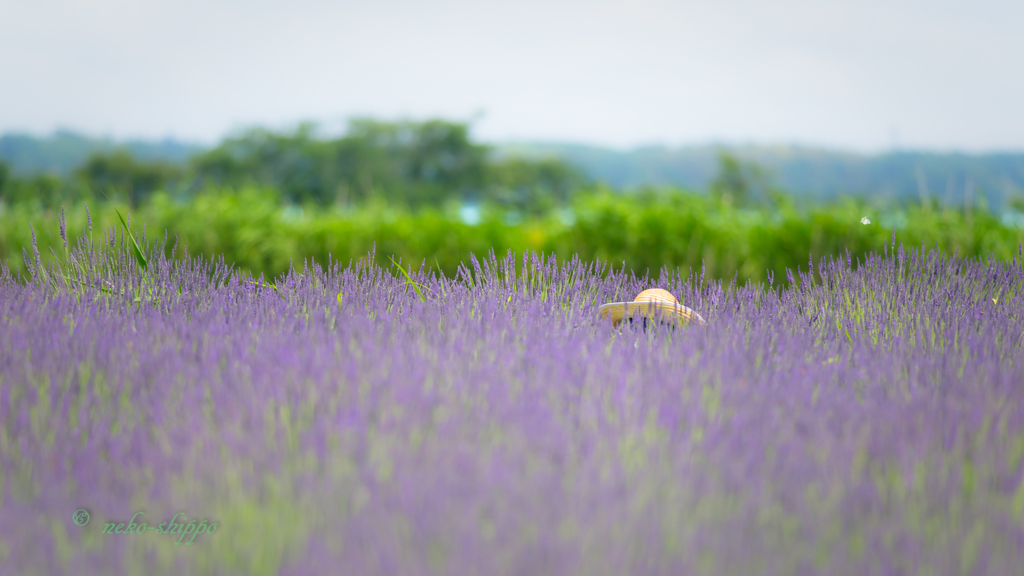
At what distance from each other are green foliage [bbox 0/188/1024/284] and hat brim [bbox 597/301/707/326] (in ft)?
10.8

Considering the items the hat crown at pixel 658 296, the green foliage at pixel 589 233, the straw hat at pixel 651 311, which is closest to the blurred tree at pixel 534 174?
the green foliage at pixel 589 233

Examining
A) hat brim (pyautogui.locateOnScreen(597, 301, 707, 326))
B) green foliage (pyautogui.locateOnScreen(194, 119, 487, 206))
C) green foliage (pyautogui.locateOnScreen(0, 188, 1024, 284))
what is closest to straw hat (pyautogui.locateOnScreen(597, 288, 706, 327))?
hat brim (pyautogui.locateOnScreen(597, 301, 707, 326))

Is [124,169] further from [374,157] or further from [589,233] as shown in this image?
[589,233]

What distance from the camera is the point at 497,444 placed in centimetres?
192

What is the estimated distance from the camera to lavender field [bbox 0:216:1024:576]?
5.30ft

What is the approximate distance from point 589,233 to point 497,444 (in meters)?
5.75

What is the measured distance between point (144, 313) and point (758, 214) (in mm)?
6594

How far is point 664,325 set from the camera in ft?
10.3

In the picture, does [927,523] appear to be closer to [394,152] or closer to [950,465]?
[950,465]

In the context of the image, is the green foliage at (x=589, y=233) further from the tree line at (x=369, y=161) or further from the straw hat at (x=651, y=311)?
the tree line at (x=369, y=161)

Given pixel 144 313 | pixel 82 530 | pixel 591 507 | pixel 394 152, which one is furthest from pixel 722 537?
pixel 394 152

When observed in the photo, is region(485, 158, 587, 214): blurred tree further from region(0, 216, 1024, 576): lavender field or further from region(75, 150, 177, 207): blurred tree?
region(0, 216, 1024, 576): lavender field

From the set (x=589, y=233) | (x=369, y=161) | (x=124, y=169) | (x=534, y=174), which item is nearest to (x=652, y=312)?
(x=589, y=233)

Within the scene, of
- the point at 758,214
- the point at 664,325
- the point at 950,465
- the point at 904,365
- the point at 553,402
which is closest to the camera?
the point at 950,465
